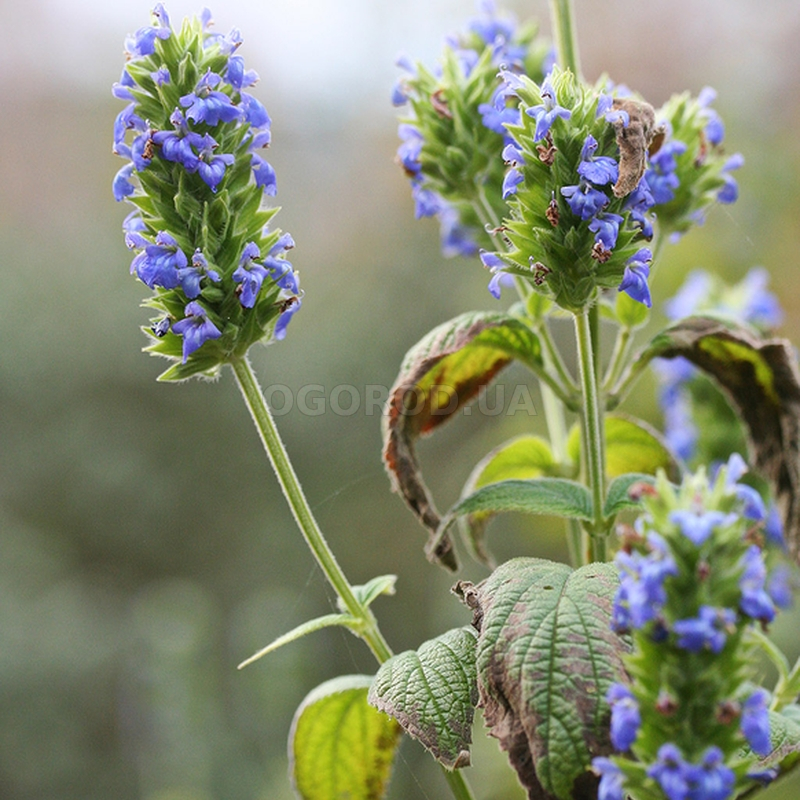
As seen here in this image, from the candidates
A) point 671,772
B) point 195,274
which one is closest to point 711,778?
point 671,772

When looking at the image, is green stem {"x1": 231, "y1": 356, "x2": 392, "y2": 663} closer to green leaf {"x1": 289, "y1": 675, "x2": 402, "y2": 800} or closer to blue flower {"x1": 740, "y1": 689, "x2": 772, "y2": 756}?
green leaf {"x1": 289, "y1": 675, "x2": 402, "y2": 800}

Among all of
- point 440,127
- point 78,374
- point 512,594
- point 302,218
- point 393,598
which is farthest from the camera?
point 302,218

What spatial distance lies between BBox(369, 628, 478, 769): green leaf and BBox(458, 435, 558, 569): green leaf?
0.31 m

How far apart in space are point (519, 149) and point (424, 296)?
381 centimetres

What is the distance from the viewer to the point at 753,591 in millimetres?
545

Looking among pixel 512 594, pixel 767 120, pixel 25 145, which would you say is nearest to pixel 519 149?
pixel 512 594

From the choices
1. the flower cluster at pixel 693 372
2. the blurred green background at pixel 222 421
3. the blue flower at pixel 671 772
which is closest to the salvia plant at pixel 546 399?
the blue flower at pixel 671 772

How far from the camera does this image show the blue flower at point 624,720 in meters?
0.56

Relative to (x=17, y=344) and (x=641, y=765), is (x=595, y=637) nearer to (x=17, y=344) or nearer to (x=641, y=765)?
(x=641, y=765)

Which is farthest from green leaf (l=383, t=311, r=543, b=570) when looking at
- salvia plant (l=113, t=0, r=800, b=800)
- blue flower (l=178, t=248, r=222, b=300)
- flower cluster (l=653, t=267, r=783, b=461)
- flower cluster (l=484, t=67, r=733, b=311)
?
flower cluster (l=653, t=267, r=783, b=461)

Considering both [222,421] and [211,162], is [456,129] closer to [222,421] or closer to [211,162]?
[211,162]

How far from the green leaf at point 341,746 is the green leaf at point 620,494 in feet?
1.05

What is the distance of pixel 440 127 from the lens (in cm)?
101

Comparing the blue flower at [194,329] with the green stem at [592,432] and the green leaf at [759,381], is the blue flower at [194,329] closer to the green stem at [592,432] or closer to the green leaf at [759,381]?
the green stem at [592,432]
